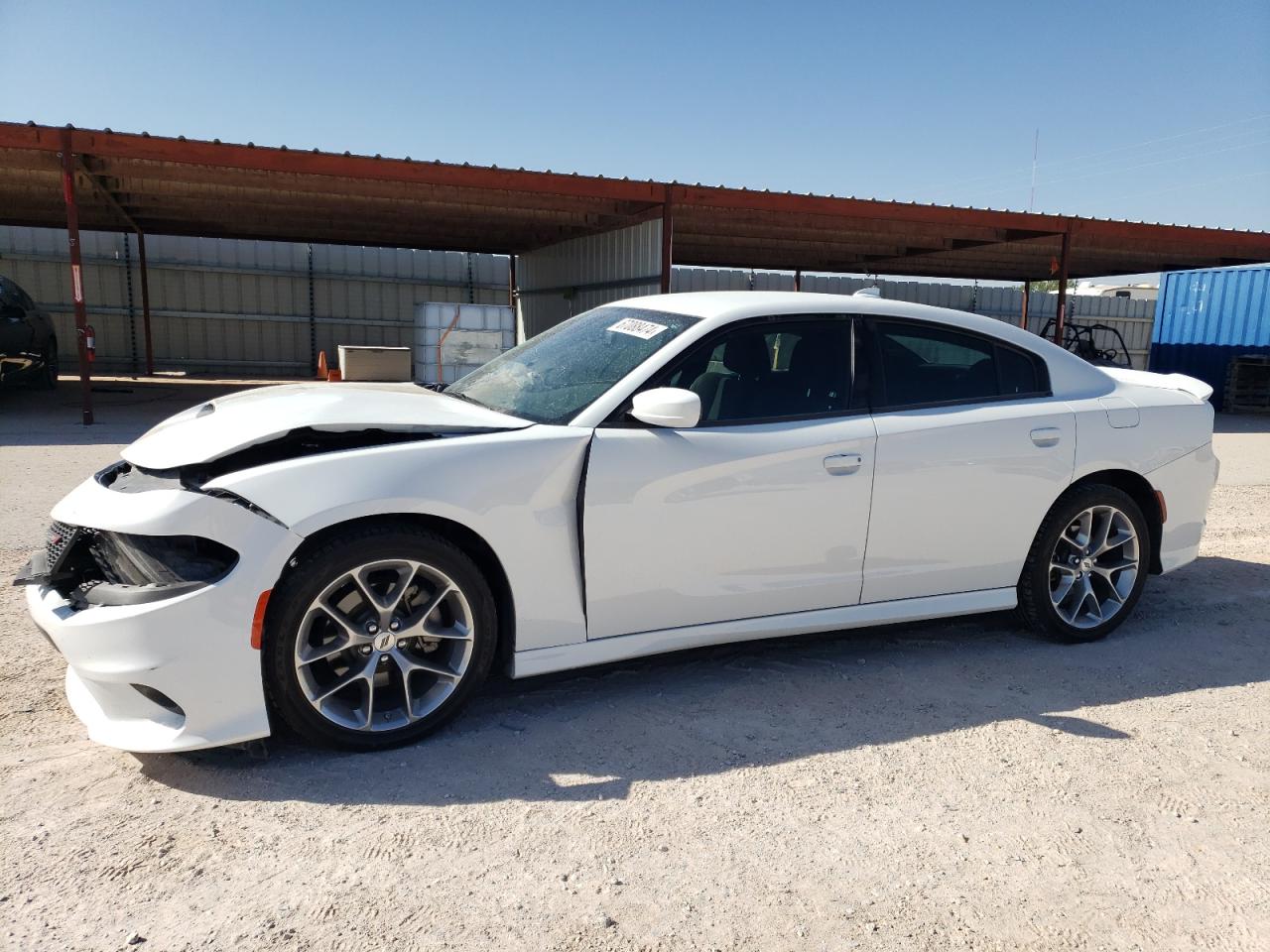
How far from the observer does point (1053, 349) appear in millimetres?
4152

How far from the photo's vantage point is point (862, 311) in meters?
3.74

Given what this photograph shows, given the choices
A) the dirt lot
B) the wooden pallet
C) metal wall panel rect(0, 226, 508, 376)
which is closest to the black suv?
metal wall panel rect(0, 226, 508, 376)

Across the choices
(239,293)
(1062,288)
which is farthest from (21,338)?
(1062,288)

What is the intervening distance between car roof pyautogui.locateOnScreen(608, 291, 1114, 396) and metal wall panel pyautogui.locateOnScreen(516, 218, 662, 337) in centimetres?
808

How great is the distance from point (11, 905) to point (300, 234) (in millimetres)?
20154

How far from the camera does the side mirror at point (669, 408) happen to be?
10.0 feet

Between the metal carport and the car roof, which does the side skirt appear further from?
the metal carport

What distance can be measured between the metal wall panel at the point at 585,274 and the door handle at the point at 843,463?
8.67m

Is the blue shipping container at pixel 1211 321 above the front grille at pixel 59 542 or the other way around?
above

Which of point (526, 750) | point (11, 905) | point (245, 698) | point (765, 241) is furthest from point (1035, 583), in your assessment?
Answer: point (765, 241)

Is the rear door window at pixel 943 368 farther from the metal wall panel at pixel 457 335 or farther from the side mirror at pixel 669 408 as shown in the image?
the metal wall panel at pixel 457 335

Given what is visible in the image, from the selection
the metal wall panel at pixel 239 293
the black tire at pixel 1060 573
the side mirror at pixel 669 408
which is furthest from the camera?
the metal wall panel at pixel 239 293

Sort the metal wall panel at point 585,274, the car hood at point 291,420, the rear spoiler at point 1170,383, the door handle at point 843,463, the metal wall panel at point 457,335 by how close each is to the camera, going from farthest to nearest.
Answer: the metal wall panel at point 457,335 < the metal wall panel at point 585,274 < the rear spoiler at point 1170,383 < the door handle at point 843,463 < the car hood at point 291,420

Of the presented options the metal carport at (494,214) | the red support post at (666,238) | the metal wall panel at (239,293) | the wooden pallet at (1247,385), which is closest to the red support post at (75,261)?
the metal carport at (494,214)
